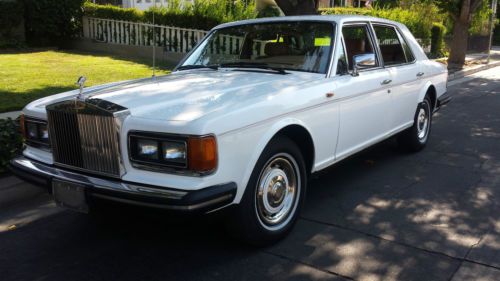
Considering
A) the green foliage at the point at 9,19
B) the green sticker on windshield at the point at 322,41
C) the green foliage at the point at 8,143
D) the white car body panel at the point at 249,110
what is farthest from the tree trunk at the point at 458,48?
the green foliage at the point at 8,143

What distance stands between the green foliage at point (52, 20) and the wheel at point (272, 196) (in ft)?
45.0

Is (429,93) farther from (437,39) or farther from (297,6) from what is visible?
(437,39)

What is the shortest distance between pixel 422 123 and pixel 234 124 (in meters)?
4.18

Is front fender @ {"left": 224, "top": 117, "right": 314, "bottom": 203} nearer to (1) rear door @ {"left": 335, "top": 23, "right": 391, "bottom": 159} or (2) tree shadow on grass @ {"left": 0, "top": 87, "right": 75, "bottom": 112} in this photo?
(1) rear door @ {"left": 335, "top": 23, "right": 391, "bottom": 159}

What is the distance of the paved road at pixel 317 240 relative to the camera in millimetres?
3572

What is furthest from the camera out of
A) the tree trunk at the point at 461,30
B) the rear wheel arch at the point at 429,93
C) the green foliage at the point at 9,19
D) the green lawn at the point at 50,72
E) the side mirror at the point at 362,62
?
the tree trunk at the point at 461,30

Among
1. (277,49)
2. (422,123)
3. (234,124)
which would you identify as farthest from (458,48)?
(234,124)

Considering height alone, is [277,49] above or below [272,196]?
above

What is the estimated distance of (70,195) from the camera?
3.49m

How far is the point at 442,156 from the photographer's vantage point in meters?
6.62

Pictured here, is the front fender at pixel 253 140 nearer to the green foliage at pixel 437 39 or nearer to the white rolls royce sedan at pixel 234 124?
the white rolls royce sedan at pixel 234 124

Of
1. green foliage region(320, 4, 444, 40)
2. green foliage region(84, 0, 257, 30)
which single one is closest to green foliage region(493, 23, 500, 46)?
A: green foliage region(320, 4, 444, 40)

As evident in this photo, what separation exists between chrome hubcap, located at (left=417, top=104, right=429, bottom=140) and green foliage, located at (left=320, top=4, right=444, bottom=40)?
14.0 m

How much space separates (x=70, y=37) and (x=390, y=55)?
535 inches
